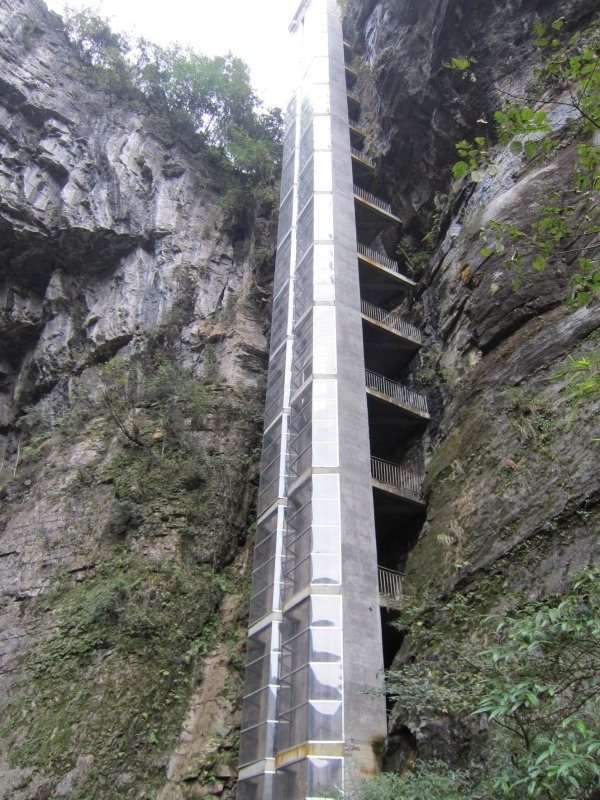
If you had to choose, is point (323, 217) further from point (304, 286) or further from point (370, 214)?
point (370, 214)

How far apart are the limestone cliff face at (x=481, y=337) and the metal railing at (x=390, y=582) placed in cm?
64

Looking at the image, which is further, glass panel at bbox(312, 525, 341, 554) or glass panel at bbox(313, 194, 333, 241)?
glass panel at bbox(313, 194, 333, 241)

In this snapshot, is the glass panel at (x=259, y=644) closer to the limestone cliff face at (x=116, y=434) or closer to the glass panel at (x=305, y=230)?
the limestone cliff face at (x=116, y=434)

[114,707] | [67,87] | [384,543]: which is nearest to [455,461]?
[384,543]

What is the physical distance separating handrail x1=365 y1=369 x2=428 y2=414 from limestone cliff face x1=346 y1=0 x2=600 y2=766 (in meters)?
0.35

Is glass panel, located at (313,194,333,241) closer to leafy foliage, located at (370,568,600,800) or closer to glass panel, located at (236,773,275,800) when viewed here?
glass panel, located at (236,773,275,800)

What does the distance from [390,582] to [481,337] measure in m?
4.84

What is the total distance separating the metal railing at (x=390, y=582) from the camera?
11.9m

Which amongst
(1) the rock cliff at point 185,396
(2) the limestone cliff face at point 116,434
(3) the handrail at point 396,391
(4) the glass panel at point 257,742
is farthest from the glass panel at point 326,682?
(3) the handrail at point 396,391

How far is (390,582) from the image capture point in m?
12.1

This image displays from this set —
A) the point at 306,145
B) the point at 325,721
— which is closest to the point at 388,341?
the point at 306,145

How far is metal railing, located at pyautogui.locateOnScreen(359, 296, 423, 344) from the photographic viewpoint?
15672 millimetres

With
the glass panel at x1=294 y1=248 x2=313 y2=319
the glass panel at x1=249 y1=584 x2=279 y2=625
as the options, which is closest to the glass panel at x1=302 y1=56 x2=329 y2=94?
the glass panel at x1=294 y1=248 x2=313 y2=319

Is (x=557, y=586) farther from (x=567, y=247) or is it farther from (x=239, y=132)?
(x=239, y=132)
